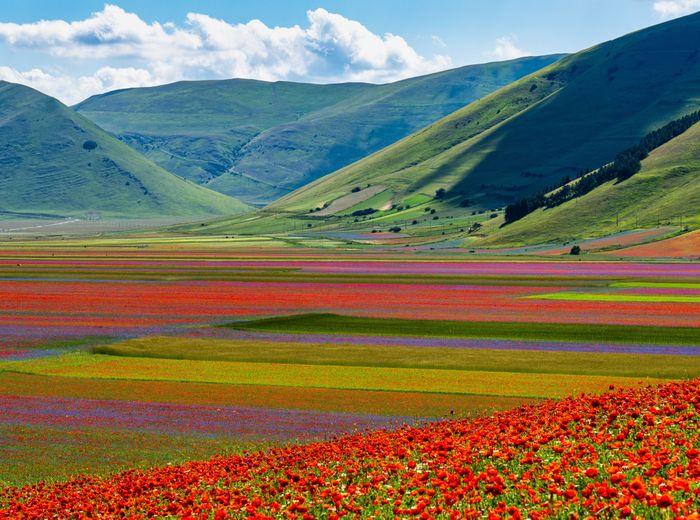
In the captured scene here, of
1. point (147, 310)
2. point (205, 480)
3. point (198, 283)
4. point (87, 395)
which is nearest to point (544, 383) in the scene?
point (87, 395)

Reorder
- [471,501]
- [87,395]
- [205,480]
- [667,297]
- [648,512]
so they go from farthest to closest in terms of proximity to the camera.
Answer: [667,297], [87,395], [205,480], [471,501], [648,512]

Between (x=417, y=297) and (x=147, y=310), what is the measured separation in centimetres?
2713

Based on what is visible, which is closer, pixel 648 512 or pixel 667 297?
pixel 648 512

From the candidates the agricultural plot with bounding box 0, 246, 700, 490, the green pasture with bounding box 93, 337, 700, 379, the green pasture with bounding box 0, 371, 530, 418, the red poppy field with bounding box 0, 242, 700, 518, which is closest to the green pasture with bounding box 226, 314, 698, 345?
the agricultural plot with bounding box 0, 246, 700, 490

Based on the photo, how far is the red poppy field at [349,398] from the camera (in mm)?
16266

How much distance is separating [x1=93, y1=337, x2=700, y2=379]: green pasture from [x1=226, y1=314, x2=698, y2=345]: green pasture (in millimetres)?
6167

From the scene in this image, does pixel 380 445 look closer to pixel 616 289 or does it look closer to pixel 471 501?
pixel 471 501

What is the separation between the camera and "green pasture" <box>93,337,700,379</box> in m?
48.2

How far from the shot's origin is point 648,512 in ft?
42.4

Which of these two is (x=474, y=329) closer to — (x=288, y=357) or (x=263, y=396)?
(x=288, y=357)

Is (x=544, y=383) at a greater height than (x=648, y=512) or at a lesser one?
lesser

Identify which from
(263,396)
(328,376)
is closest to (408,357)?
(328,376)

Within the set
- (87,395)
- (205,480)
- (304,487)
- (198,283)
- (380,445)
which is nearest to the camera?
(304,487)

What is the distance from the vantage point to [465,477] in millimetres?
16578
